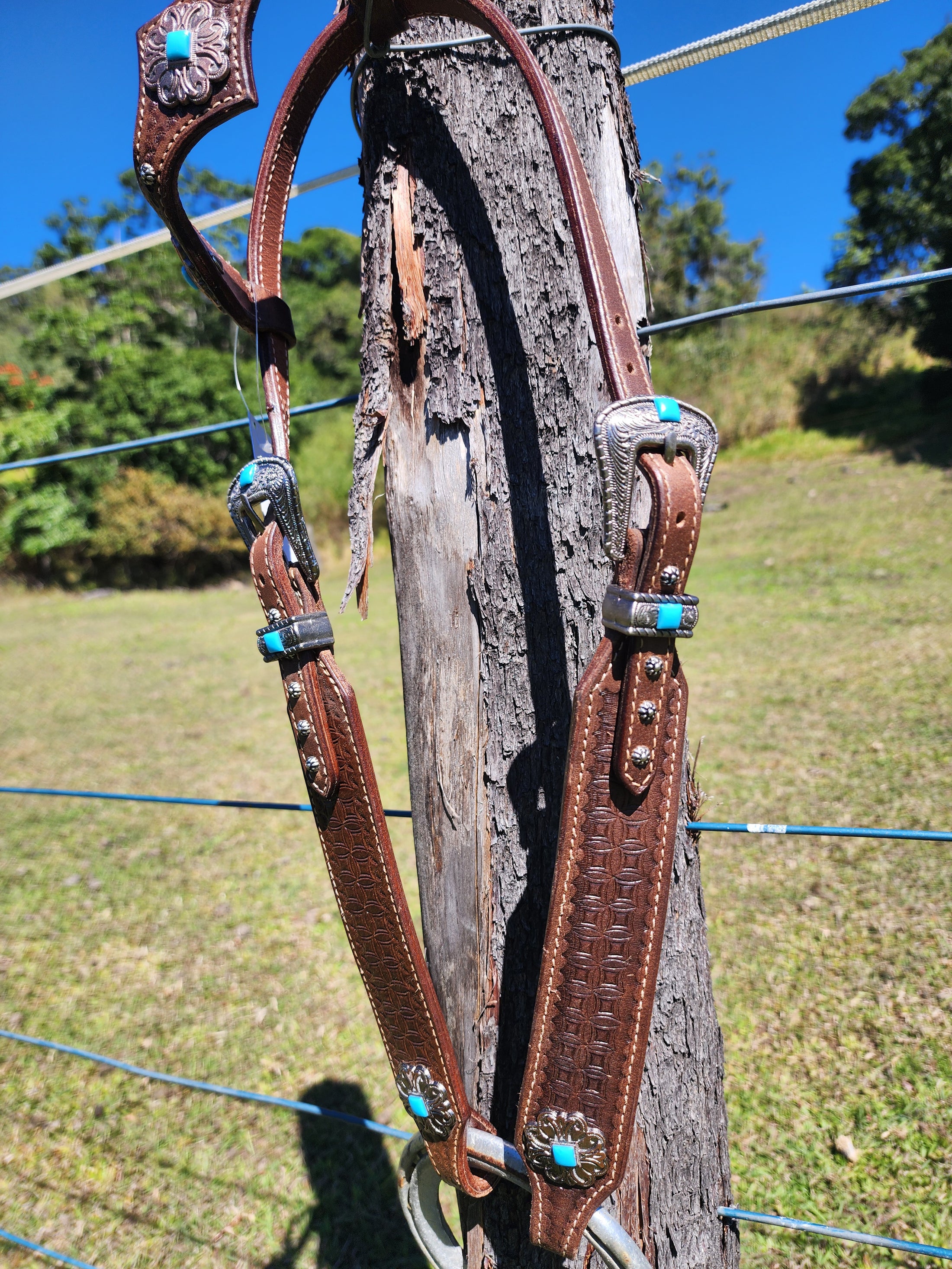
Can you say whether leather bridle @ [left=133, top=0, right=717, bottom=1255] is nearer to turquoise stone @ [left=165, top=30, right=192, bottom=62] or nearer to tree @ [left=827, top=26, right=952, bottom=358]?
turquoise stone @ [left=165, top=30, right=192, bottom=62]

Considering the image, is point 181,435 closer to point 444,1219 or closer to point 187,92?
point 187,92

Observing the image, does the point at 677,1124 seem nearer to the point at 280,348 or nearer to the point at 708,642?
the point at 280,348

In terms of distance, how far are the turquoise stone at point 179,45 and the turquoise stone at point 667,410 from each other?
754mm

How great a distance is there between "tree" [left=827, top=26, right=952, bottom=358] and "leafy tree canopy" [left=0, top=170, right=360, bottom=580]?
31.4 feet

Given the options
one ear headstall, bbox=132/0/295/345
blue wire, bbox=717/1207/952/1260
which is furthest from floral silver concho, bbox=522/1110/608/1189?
one ear headstall, bbox=132/0/295/345

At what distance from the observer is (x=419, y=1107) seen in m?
1.00

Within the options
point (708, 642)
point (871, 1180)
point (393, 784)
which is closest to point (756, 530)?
point (708, 642)

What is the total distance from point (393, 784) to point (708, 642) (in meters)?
3.55

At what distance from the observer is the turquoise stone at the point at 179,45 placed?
3.26 feet

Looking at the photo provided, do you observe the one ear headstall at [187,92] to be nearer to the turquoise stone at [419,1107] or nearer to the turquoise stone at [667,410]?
the turquoise stone at [667,410]

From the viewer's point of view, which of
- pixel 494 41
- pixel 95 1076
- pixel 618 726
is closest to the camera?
pixel 618 726

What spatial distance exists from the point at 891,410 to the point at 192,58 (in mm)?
17563

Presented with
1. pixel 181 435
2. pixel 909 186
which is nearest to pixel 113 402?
pixel 909 186

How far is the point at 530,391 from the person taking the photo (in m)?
1.01
